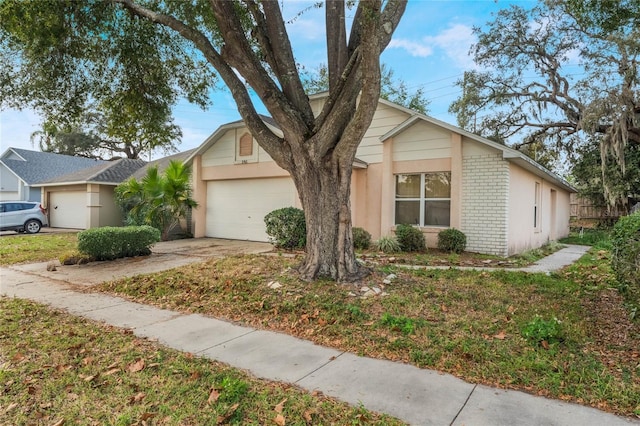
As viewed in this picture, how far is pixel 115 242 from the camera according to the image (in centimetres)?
934

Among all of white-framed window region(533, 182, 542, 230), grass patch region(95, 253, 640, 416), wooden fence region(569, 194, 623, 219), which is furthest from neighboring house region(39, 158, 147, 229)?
wooden fence region(569, 194, 623, 219)

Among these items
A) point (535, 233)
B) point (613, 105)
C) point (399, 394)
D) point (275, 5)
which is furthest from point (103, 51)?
point (613, 105)

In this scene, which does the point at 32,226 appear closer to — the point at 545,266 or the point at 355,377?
→ the point at 355,377

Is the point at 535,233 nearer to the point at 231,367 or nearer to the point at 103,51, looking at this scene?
the point at 231,367

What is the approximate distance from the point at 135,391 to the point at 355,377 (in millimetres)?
1875

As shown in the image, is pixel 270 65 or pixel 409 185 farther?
pixel 409 185

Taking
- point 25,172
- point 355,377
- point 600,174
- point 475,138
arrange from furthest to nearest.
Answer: point 25,172 < point 600,174 < point 475,138 < point 355,377

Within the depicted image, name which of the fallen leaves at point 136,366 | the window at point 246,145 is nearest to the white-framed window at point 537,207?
the window at point 246,145

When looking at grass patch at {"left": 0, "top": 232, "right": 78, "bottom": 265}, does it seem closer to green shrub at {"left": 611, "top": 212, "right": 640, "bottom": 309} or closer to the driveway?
the driveway

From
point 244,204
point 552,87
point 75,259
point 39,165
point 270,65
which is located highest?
point 552,87

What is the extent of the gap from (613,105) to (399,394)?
18.4 metres

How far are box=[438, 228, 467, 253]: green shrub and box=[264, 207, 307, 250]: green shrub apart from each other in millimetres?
4025

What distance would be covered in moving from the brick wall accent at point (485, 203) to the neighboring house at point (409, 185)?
0.08 ft

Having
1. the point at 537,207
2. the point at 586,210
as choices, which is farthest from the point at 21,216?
the point at 586,210
